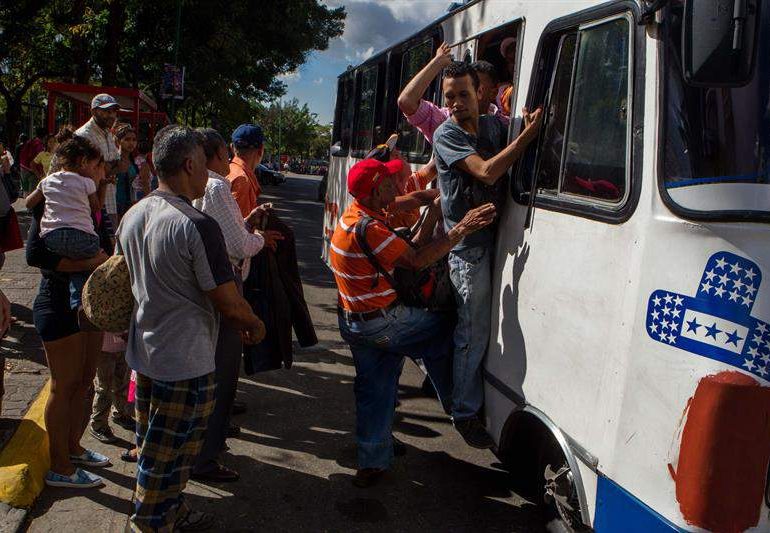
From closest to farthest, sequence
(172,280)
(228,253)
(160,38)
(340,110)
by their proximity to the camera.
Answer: (172,280), (228,253), (340,110), (160,38)

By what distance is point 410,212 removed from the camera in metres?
4.78

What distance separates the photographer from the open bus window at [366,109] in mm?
7715

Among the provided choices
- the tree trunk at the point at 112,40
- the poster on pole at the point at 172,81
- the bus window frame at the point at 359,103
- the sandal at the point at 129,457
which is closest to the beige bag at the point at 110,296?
the sandal at the point at 129,457

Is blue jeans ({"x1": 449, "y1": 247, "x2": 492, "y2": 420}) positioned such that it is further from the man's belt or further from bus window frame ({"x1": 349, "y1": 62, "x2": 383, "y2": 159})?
bus window frame ({"x1": 349, "y1": 62, "x2": 383, "y2": 159})

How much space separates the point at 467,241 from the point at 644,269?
1350mm

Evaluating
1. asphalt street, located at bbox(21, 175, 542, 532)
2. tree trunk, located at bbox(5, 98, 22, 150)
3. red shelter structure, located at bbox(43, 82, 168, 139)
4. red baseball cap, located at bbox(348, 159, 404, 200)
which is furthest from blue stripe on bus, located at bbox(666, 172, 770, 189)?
tree trunk, located at bbox(5, 98, 22, 150)

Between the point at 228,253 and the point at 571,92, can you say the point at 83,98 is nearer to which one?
the point at 228,253

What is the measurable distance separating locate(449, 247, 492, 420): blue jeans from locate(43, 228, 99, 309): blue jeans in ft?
6.62

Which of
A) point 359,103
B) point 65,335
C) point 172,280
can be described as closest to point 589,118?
point 172,280

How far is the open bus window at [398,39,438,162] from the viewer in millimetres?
5684

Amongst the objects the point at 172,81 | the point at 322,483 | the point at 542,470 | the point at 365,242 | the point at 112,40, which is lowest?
the point at 322,483

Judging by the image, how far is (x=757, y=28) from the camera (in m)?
2.14

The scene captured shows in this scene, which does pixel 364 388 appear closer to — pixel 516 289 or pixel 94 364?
pixel 516 289

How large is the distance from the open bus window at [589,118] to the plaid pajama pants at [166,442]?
1839mm
